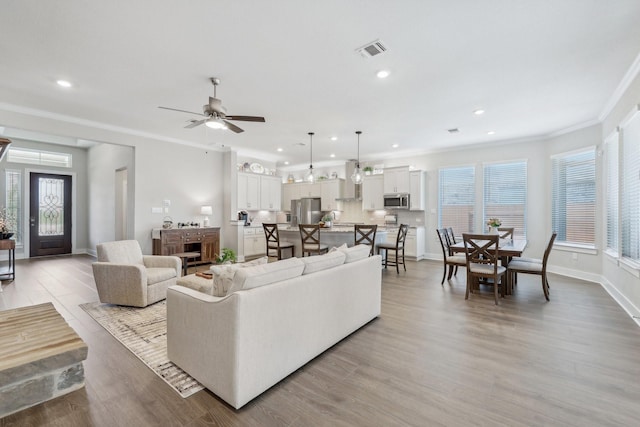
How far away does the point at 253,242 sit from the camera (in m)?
7.90

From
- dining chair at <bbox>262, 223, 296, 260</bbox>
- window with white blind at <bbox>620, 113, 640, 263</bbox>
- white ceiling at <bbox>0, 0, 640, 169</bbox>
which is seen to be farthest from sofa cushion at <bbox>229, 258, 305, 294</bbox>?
window with white blind at <bbox>620, 113, 640, 263</bbox>

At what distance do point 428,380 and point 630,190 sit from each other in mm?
4012

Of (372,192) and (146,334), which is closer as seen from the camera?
(146,334)

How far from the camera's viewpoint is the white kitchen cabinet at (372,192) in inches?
321

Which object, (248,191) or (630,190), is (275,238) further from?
(630,190)

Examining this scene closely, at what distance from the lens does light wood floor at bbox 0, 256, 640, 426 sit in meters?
1.77

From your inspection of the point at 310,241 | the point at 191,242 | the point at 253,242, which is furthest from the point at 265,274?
the point at 253,242

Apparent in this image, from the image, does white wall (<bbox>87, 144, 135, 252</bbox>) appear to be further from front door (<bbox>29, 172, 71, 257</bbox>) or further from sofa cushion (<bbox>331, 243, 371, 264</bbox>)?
sofa cushion (<bbox>331, 243, 371, 264</bbox>)

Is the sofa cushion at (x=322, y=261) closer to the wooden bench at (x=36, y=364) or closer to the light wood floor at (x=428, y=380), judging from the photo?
the light wood floor at (x=428, y=380)

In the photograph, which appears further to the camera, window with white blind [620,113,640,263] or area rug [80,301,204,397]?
window with white blind [620,113,640,263]

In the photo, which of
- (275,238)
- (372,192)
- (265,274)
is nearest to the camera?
(265,274)

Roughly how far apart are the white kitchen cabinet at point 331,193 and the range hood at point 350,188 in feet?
0.48

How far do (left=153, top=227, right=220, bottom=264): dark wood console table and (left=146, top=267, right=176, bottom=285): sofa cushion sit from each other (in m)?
2.11

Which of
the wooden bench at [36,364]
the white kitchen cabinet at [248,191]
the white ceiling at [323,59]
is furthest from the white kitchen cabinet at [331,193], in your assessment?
the wooden bench at [36,364]
